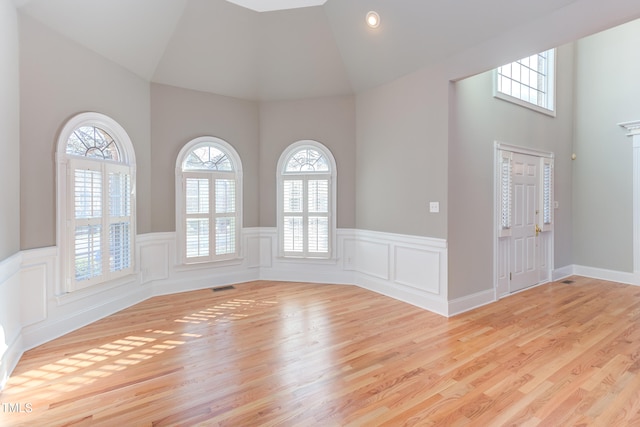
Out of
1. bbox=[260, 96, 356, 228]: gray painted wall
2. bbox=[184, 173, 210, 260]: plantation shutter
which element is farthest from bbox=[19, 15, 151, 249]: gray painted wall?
bbox=[260, 96, 356, 228]: gray painted wall

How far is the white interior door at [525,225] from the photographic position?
14.7ft

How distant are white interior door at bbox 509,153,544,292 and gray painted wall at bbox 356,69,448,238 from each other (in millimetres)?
1526

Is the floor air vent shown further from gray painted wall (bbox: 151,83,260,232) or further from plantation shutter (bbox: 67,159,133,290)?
plantation shutter (bbox: 67,159,133,290)

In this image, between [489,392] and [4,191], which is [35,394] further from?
[489,392]

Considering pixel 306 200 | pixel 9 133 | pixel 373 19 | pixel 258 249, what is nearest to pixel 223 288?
pixel 258 249

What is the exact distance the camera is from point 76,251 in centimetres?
324

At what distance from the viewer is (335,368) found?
2445mm

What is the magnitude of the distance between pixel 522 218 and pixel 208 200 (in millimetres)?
4582

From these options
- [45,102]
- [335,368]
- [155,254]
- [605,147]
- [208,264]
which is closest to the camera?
[335,368]

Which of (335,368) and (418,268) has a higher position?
(418,268)

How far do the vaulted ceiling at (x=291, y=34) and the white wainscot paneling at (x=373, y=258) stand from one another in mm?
2284

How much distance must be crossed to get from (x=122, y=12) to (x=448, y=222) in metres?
4.13

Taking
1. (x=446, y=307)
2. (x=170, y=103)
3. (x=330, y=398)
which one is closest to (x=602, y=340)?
(x=446, y=307)

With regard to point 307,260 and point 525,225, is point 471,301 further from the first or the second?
point 307,260
